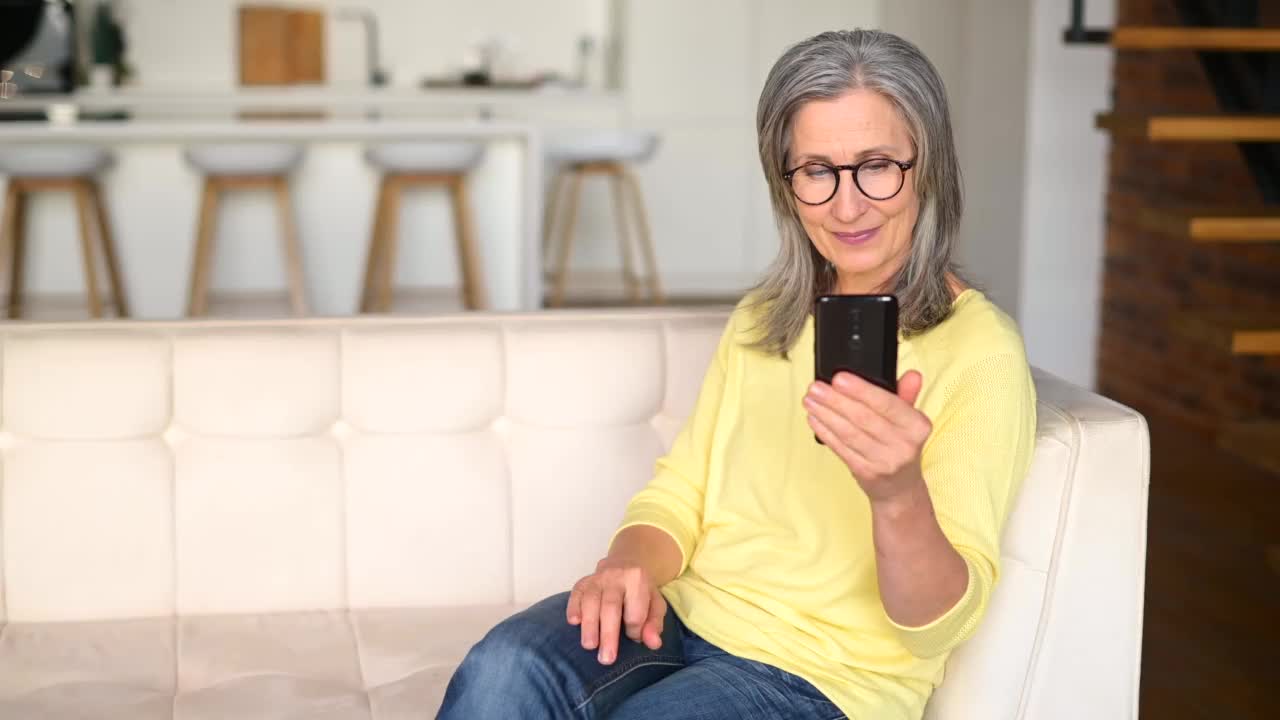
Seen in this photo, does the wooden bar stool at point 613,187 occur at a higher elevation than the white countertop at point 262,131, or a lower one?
lower

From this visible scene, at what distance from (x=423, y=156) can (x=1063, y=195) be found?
6.85ft

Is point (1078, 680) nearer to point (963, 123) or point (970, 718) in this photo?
point (970, 718)

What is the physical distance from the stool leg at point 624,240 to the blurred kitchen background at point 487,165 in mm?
23

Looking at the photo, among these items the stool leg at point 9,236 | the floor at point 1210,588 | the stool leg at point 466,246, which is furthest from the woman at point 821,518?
the stool leg at point 9,236

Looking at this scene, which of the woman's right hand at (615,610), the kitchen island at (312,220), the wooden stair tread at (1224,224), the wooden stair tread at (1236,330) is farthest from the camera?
the kitchen island at (312,220)

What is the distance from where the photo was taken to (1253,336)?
117 inches

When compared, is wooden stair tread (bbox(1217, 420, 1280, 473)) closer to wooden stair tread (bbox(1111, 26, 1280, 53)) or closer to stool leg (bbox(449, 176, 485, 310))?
wooden stair tread (bbox(1111, 26, 1280, 53))

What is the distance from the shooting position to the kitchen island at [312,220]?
17.1 ft

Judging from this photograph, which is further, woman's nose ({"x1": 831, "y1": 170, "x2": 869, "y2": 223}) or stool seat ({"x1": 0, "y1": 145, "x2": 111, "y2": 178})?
stool seat ({"x1": 0, "y1": 145, "x2": 111, "y2": 178})

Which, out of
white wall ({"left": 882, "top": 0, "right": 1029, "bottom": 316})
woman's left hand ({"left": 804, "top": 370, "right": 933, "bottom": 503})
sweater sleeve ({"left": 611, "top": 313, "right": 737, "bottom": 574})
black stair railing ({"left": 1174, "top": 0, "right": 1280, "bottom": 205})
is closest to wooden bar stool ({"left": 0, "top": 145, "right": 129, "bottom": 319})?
white wall ({"left": 882, "top": 0, "right": 1029, "bottom": 316})

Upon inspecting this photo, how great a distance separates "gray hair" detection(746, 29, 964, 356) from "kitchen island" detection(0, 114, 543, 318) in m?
3.74

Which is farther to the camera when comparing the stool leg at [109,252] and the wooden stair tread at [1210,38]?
the stool leg at [109,252]

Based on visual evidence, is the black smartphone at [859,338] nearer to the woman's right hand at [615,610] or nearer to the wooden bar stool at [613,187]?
the woman's right hand at [615,610]

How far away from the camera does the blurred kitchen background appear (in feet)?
16.4
